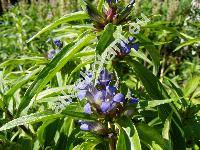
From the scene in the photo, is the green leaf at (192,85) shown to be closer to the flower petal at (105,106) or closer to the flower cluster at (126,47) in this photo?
the flower cluster at (126,47)

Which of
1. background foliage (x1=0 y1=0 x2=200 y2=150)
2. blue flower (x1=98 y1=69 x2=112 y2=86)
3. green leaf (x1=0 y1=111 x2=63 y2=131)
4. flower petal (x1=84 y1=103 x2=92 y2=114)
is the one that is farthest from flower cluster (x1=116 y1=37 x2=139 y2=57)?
green leaf (x1=0 y1=111 x2=63 y2=131)

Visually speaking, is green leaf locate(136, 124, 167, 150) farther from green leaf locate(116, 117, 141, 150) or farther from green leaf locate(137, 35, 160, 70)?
green leaf locate(137, 35, 160, 70)

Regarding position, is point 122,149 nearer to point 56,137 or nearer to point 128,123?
point 128,123

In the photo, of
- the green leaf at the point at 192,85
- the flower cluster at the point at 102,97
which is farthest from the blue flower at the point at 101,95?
the green leaf at the point at 192,85

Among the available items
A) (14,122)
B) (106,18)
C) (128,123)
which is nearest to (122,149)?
(128,123)

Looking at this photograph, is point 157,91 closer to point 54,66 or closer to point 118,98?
point 118,98
